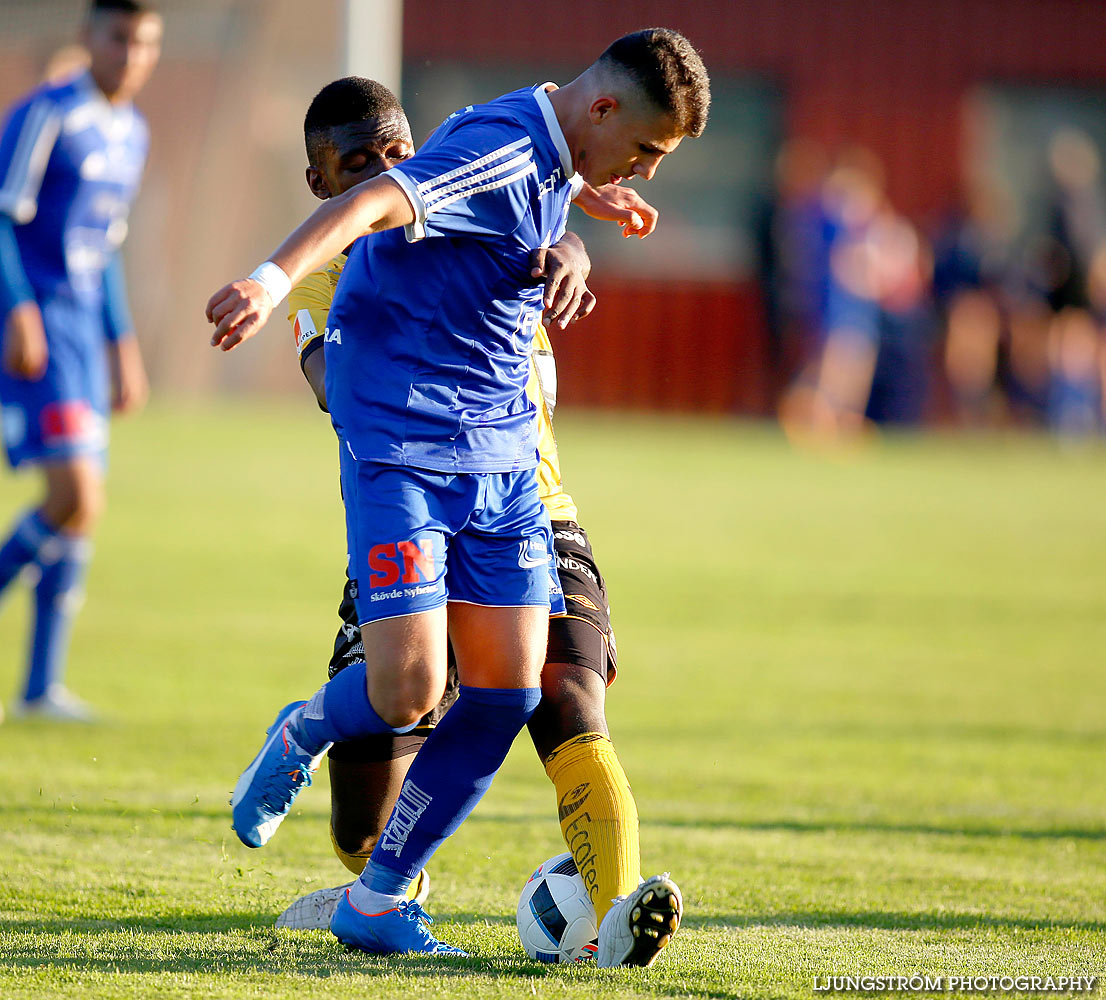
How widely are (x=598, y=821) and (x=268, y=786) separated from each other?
726 mm

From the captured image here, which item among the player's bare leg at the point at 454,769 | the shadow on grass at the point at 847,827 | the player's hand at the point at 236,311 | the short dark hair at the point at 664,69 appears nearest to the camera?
the player's hand at the point at 236,311

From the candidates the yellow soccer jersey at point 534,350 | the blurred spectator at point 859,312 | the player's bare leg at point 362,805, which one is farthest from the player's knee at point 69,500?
the blurred spectator at point 859,312

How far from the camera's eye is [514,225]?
3305mm

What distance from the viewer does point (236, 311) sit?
283 cm

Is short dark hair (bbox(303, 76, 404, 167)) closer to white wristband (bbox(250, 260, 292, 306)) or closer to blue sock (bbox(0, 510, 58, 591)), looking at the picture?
white wristband (bbox(250, 260, 292, 306))

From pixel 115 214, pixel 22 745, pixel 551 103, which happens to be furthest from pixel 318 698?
pixel 115 214

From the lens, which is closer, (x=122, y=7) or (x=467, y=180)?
(x=467, y=180)

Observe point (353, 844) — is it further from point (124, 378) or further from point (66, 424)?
point (124, 378)

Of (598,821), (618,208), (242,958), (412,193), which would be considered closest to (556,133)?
(412,193)

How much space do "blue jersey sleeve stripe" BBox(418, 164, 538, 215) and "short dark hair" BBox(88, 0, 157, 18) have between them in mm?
3239

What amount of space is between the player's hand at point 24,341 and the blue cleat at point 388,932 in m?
3.22

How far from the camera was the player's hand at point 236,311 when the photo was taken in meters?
2.83

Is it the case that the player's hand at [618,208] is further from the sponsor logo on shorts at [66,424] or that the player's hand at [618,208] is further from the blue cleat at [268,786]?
the sponsor logo on shorts at [66,424]

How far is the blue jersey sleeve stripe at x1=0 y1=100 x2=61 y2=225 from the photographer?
616cm
